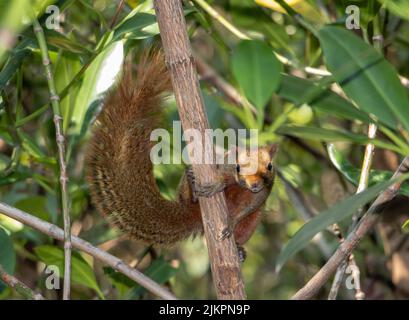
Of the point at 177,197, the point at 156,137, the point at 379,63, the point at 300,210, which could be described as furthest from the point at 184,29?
the point at 300,210

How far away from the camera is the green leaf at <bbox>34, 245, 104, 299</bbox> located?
1799mm

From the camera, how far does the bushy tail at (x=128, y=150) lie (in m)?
1.64

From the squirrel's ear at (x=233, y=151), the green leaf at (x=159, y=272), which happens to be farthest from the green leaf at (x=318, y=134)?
the green leaf at (x=159, y=272)

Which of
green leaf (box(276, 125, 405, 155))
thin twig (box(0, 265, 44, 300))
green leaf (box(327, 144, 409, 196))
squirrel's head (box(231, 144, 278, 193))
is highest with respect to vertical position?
squirrel's head (box(231, 144, 278, 193))

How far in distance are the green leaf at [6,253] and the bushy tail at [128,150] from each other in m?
0.24

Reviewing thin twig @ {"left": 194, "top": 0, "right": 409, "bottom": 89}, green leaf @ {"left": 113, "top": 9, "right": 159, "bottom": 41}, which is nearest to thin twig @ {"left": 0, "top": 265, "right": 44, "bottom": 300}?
green leaf @ {"left": 113, "top": 9, "right": 159, "bottom": 41}

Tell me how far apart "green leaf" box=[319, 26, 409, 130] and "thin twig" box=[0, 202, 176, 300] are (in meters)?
0.46

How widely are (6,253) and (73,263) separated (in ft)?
0.94

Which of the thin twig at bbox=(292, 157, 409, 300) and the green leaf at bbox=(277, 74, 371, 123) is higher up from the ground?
the green leaf at bbox=(277, 74, 371, 123)

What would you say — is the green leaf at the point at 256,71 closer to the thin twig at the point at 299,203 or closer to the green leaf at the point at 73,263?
the green leaf at the point at 73,263

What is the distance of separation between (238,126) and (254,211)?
59 centimetres

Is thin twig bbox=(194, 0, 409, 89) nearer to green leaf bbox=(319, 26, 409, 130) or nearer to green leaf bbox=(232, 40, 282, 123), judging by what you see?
green leaf bbox=(319, 26, 409, 130)
